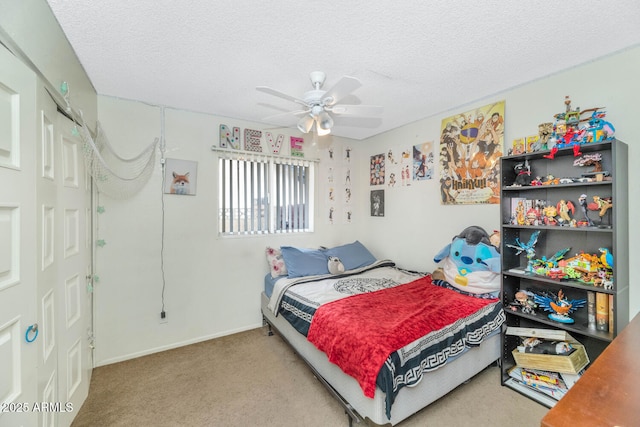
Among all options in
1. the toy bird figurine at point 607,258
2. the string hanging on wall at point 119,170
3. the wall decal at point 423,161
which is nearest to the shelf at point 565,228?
the toy bird figurine at point 607,258

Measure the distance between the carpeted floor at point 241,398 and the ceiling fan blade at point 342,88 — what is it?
83.8 inches

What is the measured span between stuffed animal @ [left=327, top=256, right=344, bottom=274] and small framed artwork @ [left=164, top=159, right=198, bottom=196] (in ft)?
5.52

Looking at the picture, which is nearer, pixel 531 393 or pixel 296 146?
pixel 531 393

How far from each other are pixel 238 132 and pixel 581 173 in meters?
3.10

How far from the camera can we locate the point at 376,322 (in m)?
1.80

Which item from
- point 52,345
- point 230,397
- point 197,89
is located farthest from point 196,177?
point 230,397

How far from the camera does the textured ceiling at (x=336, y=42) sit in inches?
55.2

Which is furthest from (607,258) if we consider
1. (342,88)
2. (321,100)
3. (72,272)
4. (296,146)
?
(72,272)

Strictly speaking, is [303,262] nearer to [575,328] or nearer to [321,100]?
[321,100]

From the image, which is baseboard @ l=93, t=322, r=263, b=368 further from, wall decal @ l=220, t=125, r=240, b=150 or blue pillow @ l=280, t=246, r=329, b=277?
wall decal @ l=220, t=125, r=240, b=150

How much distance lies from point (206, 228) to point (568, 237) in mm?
3241

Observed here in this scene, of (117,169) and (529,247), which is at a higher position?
(117,169)

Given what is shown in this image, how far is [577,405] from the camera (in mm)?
778

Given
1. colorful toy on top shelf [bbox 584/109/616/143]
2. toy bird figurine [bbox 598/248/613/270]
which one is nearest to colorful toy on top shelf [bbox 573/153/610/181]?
colorful toy on top shelf [bbox 584/109/616/143]
